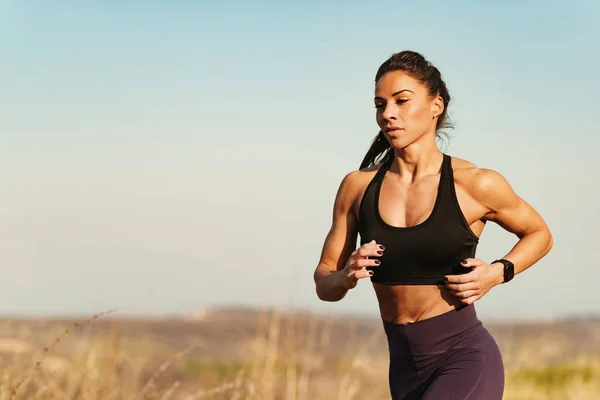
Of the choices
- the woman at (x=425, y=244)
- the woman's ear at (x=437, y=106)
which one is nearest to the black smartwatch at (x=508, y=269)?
the woman at (x=425, y=244)

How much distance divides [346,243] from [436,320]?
2.17 ft

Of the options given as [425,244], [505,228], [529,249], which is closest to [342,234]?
[425,244]

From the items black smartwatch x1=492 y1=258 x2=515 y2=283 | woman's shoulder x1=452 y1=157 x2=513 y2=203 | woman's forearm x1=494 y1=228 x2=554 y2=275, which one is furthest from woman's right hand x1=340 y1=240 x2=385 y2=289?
woman's forearm x1=494 y1=228 x2=554 y2=275

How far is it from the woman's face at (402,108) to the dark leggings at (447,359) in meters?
0.90

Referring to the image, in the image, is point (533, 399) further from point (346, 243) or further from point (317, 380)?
point (346, 243)

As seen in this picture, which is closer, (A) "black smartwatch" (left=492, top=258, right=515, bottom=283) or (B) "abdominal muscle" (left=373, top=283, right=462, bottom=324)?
(B) "abdominal muscle" (left=373, top=283, right=462, bottom=324)

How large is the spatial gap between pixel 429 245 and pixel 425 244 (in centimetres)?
2

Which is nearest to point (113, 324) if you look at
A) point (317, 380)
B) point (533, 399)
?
point (533, 399)

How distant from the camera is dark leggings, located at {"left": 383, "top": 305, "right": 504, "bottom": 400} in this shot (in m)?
Answer: 4.00

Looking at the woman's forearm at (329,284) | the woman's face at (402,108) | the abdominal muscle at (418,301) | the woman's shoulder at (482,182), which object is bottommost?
the abdominal muscle at (418,301)

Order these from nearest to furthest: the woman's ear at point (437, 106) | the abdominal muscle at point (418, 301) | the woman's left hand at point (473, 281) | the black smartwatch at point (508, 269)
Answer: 1. the woman's left hand at point (473, 281)
2. the abdominal muscle at point (418, 301)
3. the black smartwatch at point (508, 269)
4. the woman's ear at point (437, 106)

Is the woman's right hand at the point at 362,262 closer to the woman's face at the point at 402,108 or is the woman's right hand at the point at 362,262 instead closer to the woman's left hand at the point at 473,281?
the woman's left hand at the point at 473,281

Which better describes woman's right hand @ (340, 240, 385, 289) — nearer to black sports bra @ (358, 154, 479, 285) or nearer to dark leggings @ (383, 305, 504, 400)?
black sports bra @ (358, 154, 479, 285)

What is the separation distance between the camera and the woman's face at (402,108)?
4.28m
